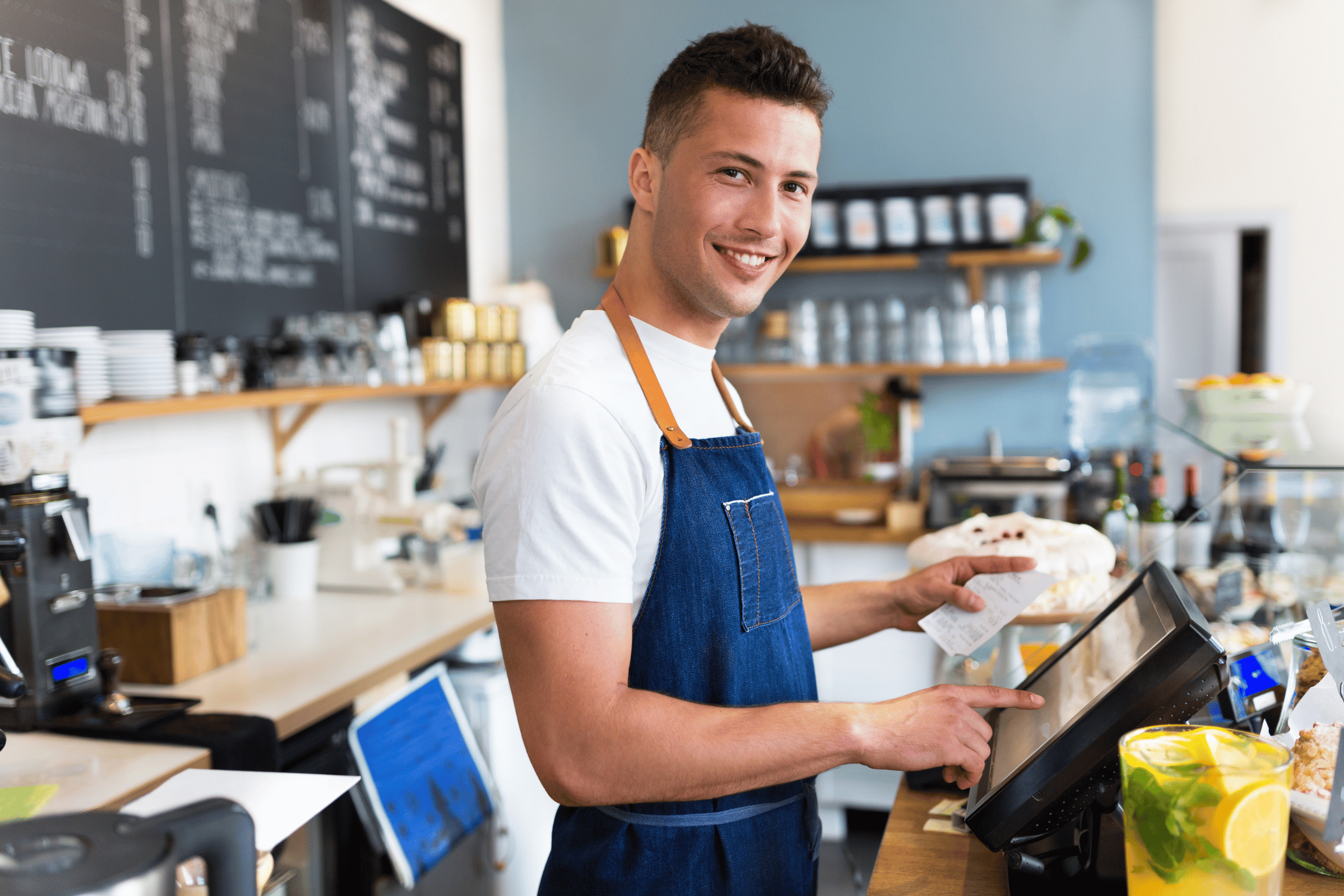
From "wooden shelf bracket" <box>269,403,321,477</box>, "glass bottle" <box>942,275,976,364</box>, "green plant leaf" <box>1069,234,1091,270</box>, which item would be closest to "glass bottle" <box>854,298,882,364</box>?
"glass bottle" <box>942,275,976,364</box>

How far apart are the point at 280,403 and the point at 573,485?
A: 192cm

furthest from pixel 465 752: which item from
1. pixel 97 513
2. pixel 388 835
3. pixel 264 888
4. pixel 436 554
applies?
pixel 264 888

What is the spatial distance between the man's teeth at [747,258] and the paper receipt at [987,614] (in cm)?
50

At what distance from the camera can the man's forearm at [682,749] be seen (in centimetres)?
101

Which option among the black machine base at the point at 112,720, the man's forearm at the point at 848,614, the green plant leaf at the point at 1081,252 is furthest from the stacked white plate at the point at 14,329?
the green plant leaf at the point at 1081,252

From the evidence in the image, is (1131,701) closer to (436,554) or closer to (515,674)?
(515,674)

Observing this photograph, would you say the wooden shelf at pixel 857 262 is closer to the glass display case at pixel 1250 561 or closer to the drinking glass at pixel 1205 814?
the glass display case at pixel 1250 561

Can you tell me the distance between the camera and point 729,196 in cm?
125

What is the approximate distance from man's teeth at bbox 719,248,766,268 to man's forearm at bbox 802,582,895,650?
0.51 m

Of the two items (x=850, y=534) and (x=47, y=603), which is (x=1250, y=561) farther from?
(x=47, y=603)

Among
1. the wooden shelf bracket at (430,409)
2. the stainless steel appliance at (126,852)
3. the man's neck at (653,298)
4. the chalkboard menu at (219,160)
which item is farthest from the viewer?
the wooden shelf bracket at (430,409)

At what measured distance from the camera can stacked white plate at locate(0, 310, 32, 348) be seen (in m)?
2.02

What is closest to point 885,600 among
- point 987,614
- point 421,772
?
point 987,614

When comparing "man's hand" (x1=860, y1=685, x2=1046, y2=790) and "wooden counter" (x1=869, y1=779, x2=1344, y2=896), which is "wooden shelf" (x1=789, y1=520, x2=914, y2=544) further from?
"man's hand" (x1=860, y1=685, x2=1046, y2=790)
